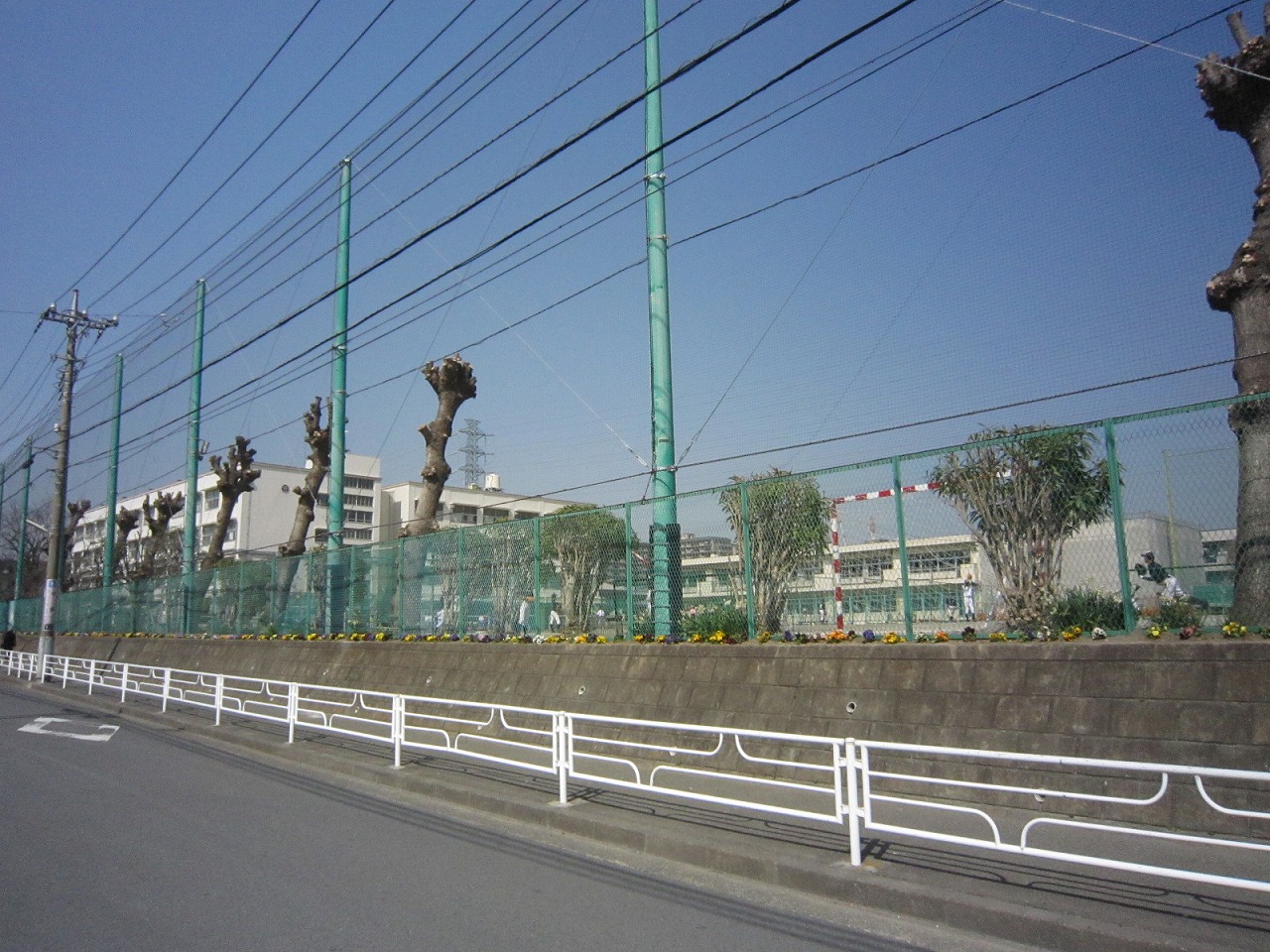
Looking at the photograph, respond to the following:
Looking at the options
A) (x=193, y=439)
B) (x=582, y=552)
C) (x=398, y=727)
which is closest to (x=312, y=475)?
(x=193, y=439)

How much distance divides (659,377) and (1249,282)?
7.26 m

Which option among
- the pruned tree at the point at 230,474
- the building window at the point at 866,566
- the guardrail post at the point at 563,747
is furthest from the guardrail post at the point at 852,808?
the pruned tree at the point at 230,474

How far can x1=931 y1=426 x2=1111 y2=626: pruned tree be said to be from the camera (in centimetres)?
849

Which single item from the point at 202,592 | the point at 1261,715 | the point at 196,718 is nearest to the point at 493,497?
the point at 202,592

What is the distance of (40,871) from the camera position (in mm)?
6133

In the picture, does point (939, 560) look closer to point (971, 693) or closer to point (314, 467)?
point (971, 693)

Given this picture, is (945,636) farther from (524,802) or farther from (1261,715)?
(524,802)

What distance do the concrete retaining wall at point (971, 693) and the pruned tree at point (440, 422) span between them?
827cm

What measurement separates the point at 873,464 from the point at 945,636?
204 centimetres

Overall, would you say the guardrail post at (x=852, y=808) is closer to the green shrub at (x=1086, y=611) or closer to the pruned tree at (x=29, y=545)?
the green shrub at (x=1086, y=611)

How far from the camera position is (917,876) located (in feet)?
18.9

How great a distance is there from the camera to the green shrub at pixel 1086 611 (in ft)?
26.5

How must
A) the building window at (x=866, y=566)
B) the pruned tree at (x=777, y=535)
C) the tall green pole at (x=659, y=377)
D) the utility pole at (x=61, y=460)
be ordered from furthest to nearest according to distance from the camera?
1. the utility pole at (x=61, y=460)
2. the tall green pole at (x=659, y=377)
3. the pruned tree at (x=777, y=535)
4. the building window at (x=866, y=566)

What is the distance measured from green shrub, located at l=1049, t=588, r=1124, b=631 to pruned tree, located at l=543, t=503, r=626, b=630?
5.93 m
